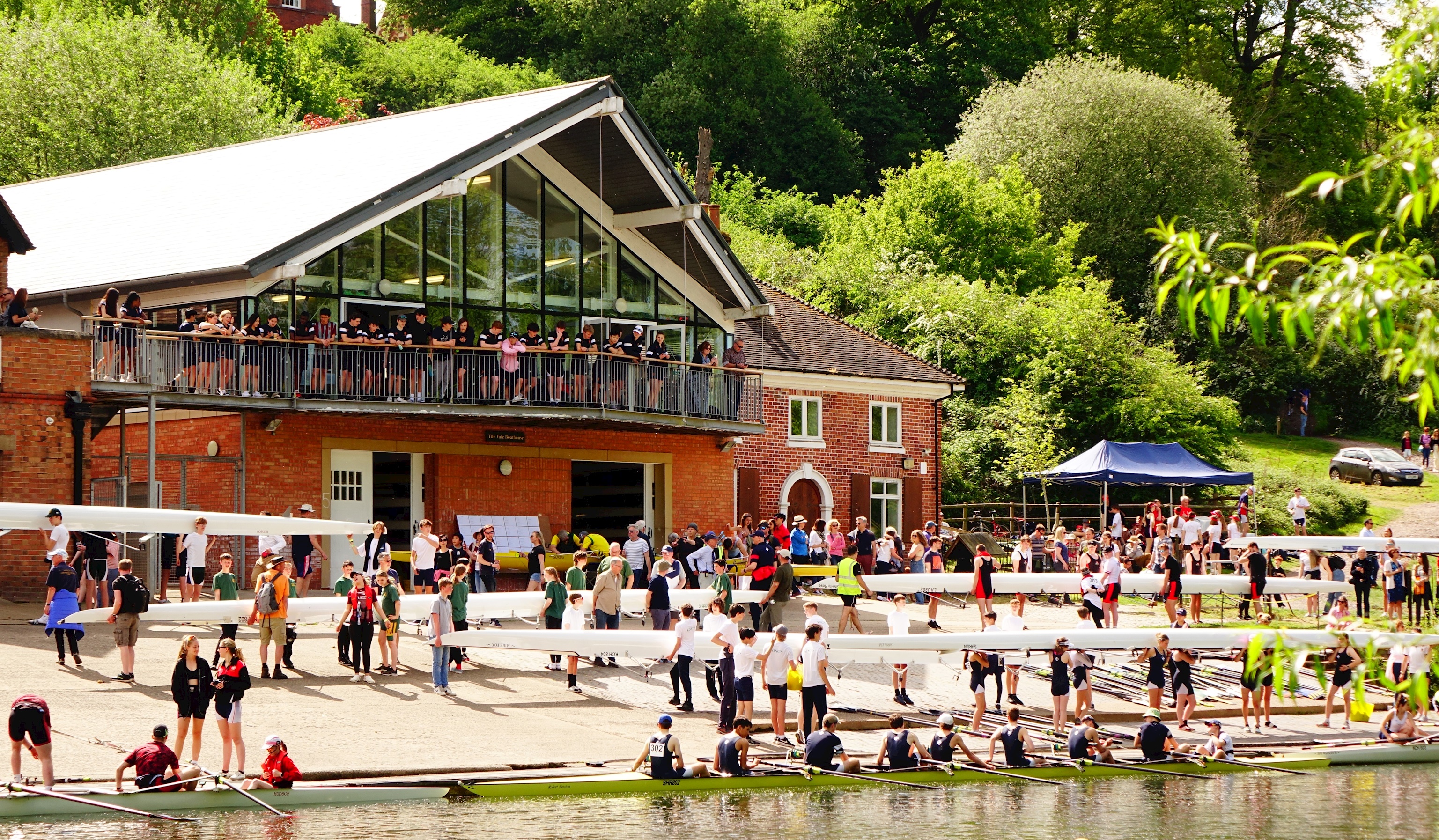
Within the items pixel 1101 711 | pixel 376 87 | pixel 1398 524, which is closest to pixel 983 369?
pixel 1398 524

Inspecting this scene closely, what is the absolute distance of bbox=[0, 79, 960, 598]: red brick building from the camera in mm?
27172

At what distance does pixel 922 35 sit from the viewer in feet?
254

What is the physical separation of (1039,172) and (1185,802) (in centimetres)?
4359

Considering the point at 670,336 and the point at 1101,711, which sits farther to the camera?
the point at 670,336

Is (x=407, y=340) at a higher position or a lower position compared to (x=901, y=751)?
higher

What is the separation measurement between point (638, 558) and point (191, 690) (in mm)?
12007

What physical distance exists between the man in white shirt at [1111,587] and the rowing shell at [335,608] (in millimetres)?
6133

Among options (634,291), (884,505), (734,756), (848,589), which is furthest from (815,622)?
(884,505)

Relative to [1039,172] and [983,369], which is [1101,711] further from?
[1039,172]

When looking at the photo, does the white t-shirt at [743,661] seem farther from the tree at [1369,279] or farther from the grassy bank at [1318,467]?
the grassy bank at [1318,467]

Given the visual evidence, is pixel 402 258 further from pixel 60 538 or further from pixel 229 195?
pixel 60 538

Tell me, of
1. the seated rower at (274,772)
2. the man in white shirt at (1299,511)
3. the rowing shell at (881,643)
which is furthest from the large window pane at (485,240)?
the man in white shirt at (1299,511)

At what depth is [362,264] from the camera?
99.0 ft

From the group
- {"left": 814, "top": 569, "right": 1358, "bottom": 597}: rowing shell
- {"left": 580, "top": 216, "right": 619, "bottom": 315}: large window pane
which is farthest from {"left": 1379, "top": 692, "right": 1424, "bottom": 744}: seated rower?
{"left": 580, "top": 216, "right": 619, "bottom": 315}: large window pane
